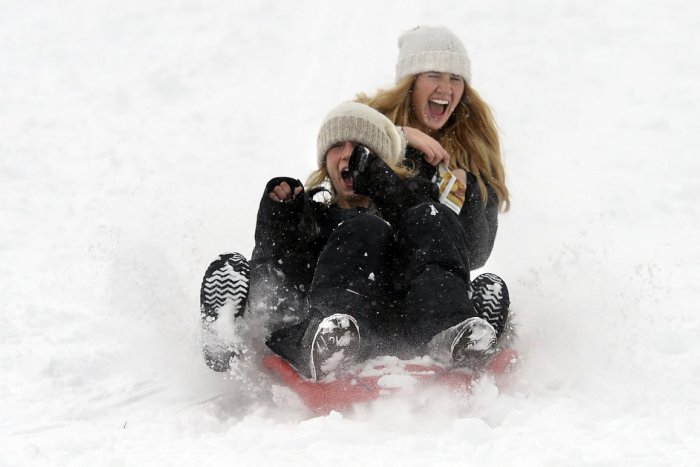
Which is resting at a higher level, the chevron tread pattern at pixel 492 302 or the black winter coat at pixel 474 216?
the black winter coat at pixel 474 216

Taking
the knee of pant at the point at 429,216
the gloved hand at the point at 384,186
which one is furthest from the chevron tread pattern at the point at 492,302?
the gloved hand at the point at 384,186

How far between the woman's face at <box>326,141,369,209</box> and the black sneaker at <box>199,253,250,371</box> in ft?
1.74

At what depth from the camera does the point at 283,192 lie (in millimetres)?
3090

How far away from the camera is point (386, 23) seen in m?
8.47

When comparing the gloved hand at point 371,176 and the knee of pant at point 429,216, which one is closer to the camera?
the knee of pant at point 429,216

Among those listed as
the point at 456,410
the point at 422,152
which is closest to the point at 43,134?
the point at 422,152

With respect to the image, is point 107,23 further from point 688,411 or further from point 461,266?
point 688,411

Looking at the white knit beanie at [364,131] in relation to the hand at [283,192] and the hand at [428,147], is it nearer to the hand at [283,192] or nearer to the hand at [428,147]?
the hand at [428,147]

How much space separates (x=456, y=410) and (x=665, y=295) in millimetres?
2024

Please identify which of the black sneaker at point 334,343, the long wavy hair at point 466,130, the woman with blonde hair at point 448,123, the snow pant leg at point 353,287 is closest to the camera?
the black sneaker at point 334,343

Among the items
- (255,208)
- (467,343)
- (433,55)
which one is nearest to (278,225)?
(467,343)

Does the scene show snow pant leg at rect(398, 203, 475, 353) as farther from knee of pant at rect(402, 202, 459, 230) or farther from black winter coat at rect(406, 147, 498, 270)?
black winter coat at rect(406, 147, 498, 270)

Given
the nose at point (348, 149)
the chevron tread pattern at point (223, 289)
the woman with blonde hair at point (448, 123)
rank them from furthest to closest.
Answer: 1. the woman with blonde hair at point (448, 123)
2. the nose at point (348, 149)
3. the chevron tread pattern at point (223, 289)

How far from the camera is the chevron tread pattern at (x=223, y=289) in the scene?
2949 mm
